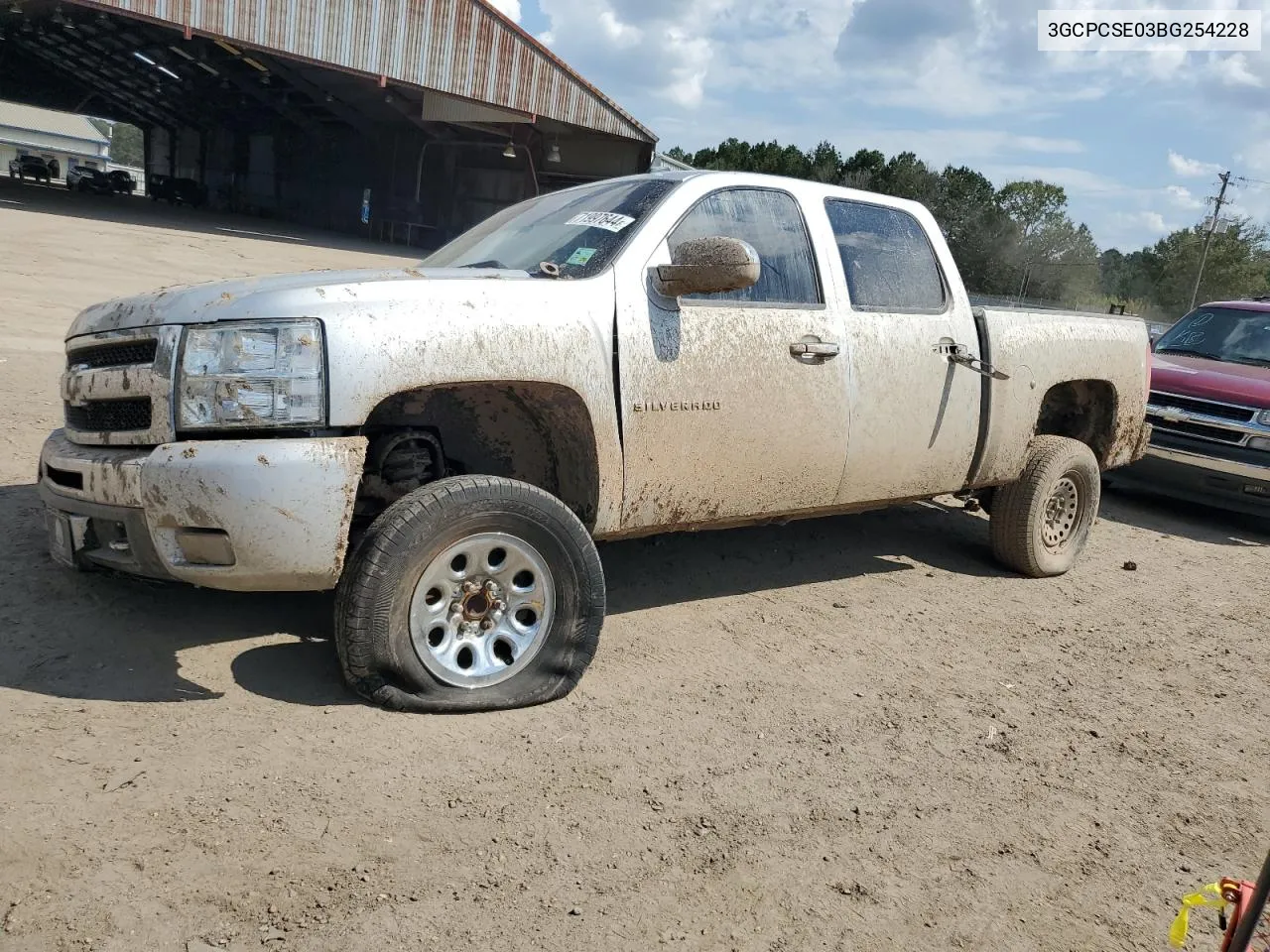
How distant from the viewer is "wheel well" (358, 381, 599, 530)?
3.69 metres

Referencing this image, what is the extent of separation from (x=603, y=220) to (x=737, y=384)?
33.5 inches

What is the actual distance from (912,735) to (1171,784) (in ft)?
2.90

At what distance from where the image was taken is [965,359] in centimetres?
495

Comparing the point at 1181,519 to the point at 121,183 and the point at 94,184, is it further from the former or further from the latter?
the point at 121,183

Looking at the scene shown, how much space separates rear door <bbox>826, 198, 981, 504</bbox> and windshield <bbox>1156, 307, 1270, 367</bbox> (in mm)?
5451

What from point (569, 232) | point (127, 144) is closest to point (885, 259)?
point (569, 232)

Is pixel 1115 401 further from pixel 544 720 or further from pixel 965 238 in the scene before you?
pixel 965 238

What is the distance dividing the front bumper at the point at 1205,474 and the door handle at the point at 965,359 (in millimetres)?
3835

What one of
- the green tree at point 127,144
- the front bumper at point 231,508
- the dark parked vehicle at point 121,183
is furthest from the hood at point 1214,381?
the green tree at point 127,144

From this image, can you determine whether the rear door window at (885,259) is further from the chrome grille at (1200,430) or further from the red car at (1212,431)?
the chrome grille at (1200,430)

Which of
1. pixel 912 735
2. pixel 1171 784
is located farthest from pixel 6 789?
pixel 1171 784

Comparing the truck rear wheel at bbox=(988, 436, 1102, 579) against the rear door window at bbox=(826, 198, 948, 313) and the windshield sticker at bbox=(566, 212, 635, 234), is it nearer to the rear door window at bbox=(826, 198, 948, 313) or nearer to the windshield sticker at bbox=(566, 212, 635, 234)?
the rear door window at bbox=(826, 198, 948, 313)

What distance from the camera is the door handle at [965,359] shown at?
16.1 feet

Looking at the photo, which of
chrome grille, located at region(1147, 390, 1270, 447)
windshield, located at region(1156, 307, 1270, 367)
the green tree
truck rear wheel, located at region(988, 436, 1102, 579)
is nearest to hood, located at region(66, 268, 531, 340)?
truck rear wheel, located at region(988, 436, 1102, 579)
